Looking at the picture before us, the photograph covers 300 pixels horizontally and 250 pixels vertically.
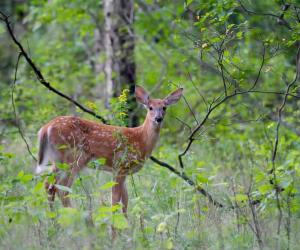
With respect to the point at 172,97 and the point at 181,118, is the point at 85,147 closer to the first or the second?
the point at 172,97

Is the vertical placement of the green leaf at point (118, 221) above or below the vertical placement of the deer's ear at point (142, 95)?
below

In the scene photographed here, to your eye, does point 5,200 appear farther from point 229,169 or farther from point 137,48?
point 137,48

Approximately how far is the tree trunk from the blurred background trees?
0.07ft

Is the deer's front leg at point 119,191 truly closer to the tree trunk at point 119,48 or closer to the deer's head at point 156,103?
the deer's head at point 156,103

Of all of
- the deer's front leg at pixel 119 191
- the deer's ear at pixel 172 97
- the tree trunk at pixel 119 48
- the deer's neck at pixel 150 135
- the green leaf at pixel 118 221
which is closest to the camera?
the green leaf at pixel 118 221

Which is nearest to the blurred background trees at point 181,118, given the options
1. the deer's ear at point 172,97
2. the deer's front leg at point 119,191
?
the deer's front leg at point 119,191

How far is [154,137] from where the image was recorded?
9016 millimetres

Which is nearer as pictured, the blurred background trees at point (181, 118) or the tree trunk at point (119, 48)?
the blurred background trees at point (181, 118)

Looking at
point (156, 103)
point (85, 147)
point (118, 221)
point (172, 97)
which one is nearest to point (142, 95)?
point (156, 103)

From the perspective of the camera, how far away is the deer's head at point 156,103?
9023mm

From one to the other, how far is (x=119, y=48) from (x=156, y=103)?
3522 millimetres

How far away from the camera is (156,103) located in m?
9.24

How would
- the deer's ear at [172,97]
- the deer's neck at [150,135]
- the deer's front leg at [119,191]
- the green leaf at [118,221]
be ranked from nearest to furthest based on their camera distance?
the green leaf at [118,221], the deer's front leg at [119,191], the deer's neck at [150,135], the deer's ear at [172,97]

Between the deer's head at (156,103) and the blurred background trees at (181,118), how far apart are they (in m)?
0.49
